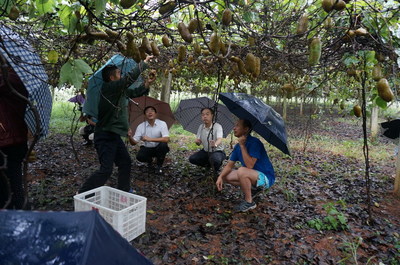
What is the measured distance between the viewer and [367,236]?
9.73 ft

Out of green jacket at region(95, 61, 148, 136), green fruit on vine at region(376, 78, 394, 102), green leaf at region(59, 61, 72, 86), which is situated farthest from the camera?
green jacket at region(95, 61, 148, 136)

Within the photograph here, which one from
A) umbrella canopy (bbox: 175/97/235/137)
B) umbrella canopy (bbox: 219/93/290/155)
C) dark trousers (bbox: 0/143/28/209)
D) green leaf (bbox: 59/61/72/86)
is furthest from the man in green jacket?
umbrella canopy (bbox: 175/97/235/137)

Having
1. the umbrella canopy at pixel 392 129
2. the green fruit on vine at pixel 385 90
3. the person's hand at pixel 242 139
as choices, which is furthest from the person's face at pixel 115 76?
the umbrella canopy at pixel 392 129

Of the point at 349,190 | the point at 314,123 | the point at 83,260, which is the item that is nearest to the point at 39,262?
the point at 83,260

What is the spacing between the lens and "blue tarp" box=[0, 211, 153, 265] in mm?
841

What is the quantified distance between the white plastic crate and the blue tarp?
134cm

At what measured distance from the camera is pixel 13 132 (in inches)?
83.4

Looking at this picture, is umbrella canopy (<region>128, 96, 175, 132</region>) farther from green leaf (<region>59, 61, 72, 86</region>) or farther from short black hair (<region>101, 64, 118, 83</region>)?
green leaf (<region>59, 61, 72, 86</region>)

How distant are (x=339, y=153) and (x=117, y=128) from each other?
689 cm

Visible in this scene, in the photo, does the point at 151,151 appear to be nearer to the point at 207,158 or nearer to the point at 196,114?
the point at 207,158

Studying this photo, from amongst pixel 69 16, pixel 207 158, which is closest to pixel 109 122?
pixel 69 16

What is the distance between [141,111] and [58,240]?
416cm

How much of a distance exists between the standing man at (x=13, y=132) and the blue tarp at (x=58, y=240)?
1.27m

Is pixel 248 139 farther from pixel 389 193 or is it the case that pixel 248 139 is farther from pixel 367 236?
pixel 389 193
